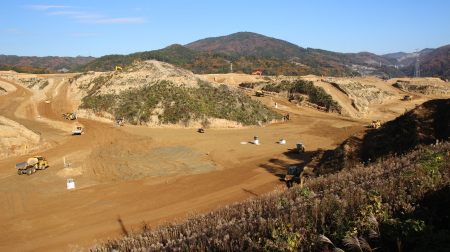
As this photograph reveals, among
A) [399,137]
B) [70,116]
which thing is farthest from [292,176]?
[70,116]

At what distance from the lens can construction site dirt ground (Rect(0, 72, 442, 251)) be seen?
12758 mm

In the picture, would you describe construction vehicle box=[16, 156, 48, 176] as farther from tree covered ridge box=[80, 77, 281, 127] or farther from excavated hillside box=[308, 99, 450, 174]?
excavated hillside box=[308, 99, 450, 174]

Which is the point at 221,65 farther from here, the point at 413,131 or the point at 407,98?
the point at 413,131

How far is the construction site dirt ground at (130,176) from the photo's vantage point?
1276cm

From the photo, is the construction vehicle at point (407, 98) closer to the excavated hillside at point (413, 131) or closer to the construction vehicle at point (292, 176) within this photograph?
the excavated hillside at point (413, 131)

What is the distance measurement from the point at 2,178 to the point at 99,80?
40.3 m

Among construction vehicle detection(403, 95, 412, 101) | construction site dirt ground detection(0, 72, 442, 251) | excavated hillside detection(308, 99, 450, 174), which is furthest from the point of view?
construction vehicle detection(403, 95, 412, 101)

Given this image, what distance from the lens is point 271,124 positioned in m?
40.1

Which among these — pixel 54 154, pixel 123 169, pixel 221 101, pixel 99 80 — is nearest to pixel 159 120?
pixel 221 101

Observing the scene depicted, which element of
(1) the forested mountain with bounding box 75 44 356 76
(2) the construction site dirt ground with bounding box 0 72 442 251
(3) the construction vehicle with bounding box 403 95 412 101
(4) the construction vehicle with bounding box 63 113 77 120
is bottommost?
(2) the construction site dirt ground with bounding box 0 72 442 251

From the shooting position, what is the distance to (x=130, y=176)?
762 inches

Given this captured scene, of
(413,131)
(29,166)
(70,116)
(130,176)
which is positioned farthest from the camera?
(70,116)

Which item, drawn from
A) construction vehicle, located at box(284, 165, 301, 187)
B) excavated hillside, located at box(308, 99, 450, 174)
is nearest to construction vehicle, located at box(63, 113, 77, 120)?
construction vehicle, located at box(284, 165, 301, 187)

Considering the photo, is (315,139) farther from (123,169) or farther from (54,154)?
(54,154)
